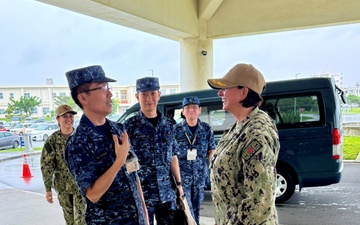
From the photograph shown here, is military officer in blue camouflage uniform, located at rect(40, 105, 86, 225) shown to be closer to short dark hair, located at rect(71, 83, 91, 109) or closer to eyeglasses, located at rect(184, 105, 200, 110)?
eyeglasses, located at rect(184, 105, 200, 110)

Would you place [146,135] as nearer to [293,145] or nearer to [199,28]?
[293,145]

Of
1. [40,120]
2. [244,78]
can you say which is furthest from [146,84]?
[40,120]

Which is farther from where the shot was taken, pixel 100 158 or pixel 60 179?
pixel 60 179

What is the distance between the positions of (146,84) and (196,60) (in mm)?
5481

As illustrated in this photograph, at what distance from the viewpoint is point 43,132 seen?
1789 cm

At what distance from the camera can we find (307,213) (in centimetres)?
405

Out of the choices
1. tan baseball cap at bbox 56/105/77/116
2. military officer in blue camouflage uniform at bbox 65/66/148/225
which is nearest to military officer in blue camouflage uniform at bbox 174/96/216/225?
tan baseball cap at bbox 56/105/77/116

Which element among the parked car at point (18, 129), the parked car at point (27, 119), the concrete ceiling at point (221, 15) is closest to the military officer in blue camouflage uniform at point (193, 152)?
the concrete ceiling at point (221, 15)

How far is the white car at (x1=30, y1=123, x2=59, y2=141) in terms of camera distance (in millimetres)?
17688

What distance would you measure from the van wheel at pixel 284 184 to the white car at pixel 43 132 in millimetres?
16045

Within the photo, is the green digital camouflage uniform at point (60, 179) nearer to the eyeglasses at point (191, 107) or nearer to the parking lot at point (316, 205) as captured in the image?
the eyeglasses at point (191, 107)

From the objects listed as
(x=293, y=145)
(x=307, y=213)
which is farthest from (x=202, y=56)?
(x=307, y=213)

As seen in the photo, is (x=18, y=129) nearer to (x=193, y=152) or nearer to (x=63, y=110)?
(x=63, y=110)

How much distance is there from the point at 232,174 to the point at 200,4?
271 inches
